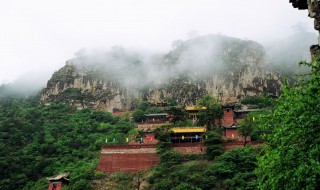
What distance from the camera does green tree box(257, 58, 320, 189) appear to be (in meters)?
8.84

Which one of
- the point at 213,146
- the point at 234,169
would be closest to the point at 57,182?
the point at 213,146

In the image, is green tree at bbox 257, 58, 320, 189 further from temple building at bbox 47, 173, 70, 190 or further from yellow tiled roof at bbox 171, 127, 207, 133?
yellow tiled roof at bbox 171, 127, 207, 133

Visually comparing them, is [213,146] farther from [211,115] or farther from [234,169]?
[211,115]

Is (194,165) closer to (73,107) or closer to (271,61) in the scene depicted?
(73,107)

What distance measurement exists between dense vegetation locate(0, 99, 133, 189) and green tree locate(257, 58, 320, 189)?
2719 cm

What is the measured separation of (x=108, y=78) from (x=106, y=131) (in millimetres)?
36167

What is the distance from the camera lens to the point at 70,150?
46.7 m

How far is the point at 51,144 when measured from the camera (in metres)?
47.9

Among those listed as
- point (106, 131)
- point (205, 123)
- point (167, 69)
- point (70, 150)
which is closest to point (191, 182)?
point (205, 123)

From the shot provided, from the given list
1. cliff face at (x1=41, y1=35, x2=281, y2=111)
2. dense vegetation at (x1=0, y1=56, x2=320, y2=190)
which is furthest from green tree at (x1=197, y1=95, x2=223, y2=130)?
cliff face at (x1=41, y1=35, x2=281, y2=111)

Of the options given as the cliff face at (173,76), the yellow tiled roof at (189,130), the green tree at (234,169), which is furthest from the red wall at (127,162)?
the cliff face at (173,76)

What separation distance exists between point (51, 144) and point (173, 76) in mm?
43622

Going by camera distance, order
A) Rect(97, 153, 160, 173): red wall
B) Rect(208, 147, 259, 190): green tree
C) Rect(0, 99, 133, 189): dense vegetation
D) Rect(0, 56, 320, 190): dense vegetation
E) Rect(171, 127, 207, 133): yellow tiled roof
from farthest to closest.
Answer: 1. Rect(171, 127, 207, 133): yellow tiled roof
2. Rect(0, 99, 133, 189): dense vegetation
3. Rect(97, 153, 160, 173): red wall
4. Rect(208, 147, 259, 190): green tree
5. Rect(0, 56, 320, 190): dense vegetation

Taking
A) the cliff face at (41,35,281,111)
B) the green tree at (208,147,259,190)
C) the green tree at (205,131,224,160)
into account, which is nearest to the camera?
the green tree at (208,147,259,190)
